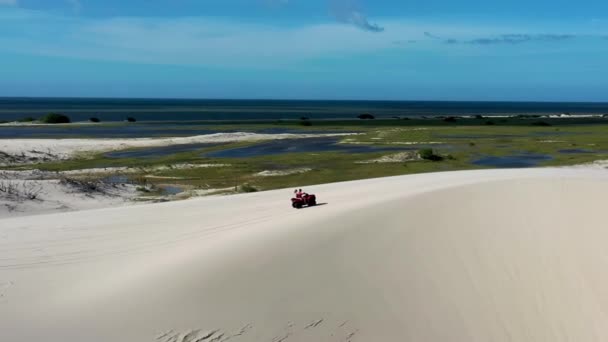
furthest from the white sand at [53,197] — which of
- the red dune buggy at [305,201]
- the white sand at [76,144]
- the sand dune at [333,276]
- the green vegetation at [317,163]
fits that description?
the white sand at [76,144]

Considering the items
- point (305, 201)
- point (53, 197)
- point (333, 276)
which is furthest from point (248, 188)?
point (333, 276)

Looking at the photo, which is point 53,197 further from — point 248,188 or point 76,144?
point 76,144

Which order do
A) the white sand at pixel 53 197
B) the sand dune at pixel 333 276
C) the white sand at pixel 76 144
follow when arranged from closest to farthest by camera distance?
the sand dune at pixel 333 276, the white sand at pixel 53 197, the white sand at pixel 76 144

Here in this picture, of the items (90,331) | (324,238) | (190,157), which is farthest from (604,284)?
(190,157)

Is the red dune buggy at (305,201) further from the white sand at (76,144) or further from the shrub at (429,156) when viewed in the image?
the white sand at (76,144)

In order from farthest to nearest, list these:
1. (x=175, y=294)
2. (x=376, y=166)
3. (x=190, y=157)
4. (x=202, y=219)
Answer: (x=190, y=157)
(x=376, y=166)
(x=202, y=219)
(x=175, y=294)

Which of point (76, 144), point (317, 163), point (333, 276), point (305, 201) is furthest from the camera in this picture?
point (76, 144)

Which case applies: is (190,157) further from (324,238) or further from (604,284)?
(604,284)

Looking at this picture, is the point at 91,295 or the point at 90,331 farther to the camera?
the point at 91,295

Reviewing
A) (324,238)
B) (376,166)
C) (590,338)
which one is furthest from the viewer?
(376,166)
